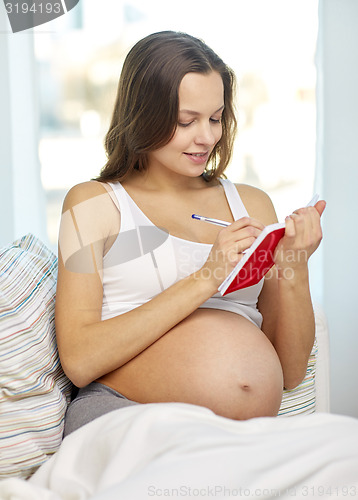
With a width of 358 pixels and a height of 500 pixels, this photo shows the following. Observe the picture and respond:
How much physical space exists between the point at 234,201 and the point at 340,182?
1.07 meters

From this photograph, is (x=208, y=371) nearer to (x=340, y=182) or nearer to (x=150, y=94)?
(x=150, y=94)

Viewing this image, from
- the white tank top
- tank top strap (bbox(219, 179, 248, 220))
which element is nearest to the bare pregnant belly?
the white tank top

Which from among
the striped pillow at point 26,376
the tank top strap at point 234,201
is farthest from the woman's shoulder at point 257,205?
the striped pillow at point 26,376

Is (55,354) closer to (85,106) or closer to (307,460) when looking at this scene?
(307,460)

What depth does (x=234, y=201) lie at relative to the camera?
1667 mm

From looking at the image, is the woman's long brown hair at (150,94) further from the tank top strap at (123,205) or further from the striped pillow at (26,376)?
the striped pillow at (26,376)

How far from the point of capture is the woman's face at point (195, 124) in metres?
1.42

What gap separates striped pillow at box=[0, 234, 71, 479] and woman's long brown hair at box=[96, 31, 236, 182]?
351 mm

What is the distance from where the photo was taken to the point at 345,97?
8.41 ft

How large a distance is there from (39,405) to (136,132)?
0.64 metres

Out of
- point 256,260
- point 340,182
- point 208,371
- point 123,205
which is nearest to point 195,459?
point 208,371

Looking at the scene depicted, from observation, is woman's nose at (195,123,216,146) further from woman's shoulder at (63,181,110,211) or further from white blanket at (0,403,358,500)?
white blanket at (0,403,358,500)

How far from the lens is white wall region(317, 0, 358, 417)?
2.53 metres

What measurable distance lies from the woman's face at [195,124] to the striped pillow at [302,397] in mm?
589
